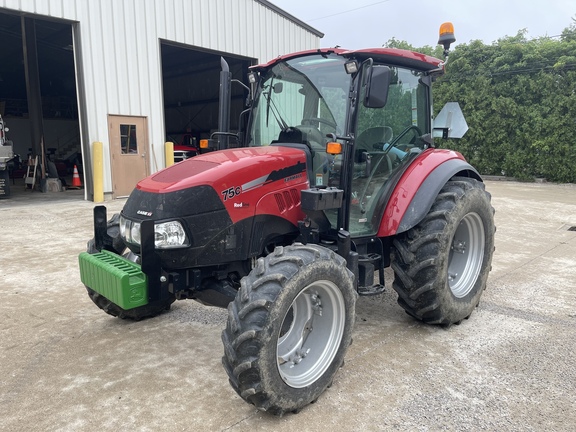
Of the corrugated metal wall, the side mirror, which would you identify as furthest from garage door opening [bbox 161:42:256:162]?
the side mirror

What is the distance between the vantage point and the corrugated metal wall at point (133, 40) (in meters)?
10.3

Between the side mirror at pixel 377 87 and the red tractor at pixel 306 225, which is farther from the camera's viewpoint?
the side mirror at pixel 377 87

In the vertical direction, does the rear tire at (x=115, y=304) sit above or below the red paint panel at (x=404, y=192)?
below

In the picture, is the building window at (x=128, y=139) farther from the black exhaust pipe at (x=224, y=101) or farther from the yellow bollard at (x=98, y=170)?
the black exhaust pipe at (x=224, y=101)

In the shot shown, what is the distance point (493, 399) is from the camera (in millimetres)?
2678

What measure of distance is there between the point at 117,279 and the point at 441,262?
2.17 metres

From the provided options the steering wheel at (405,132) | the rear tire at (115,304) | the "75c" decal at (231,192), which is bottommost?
the rear tire at (115,304)

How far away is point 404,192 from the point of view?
353 centimetres

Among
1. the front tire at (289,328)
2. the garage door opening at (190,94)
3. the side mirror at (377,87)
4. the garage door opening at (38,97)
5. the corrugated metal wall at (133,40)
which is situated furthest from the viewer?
the garage door opening at (190,94)

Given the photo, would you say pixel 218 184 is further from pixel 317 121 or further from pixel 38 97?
pixel 38 97

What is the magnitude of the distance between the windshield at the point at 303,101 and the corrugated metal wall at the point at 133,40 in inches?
316

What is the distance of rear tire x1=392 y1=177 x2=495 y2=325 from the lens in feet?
11.1

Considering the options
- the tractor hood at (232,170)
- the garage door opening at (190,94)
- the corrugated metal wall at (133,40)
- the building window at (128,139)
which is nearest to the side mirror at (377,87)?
the tractor hood at (232,170)

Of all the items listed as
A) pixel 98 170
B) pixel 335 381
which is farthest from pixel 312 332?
pixel 98 170
